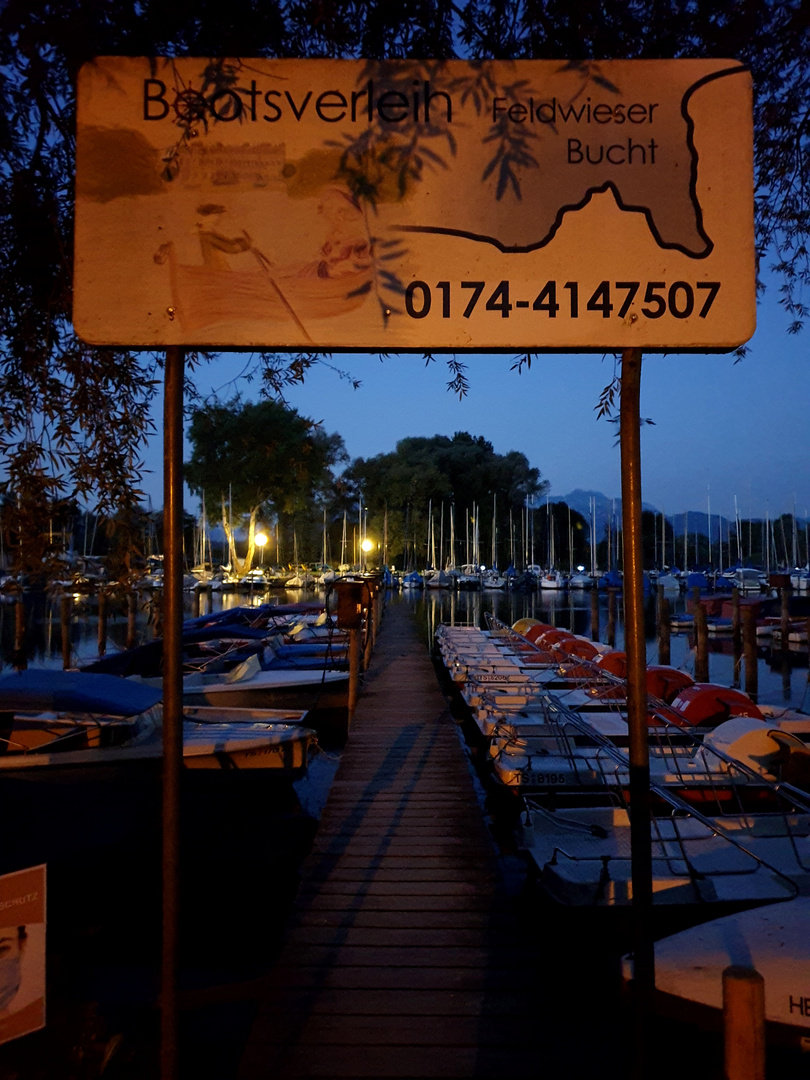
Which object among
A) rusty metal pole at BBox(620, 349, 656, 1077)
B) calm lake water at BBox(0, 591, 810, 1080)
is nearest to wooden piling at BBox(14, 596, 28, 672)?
calm lake water at BBox(0, 591, 810, 1080)

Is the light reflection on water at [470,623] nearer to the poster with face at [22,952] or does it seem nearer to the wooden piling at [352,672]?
the poster with face at [22,952]

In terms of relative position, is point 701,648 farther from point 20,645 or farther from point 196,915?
point 196,915

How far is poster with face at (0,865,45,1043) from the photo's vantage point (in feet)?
9.81

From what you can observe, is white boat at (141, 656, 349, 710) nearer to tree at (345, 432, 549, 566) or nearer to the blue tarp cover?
the blue tarp cover

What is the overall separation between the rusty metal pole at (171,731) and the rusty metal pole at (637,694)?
4.94 ft

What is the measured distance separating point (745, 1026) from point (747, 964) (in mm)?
3051

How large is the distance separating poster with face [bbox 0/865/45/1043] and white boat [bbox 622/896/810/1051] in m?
3.32

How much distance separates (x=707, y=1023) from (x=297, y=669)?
13.4 meters

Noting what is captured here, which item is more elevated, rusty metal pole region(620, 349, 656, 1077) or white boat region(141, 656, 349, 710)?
rusty metal pole region(620, 349, 656, 1077)

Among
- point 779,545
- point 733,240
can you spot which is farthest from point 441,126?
point 779,545

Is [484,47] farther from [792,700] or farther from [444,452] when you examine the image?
[444,452]

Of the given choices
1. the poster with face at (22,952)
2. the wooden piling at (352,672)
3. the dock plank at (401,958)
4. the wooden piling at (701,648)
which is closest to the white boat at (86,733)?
the dock plank at (401,958)

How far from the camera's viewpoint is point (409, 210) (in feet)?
9.42

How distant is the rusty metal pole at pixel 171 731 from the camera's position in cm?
270
